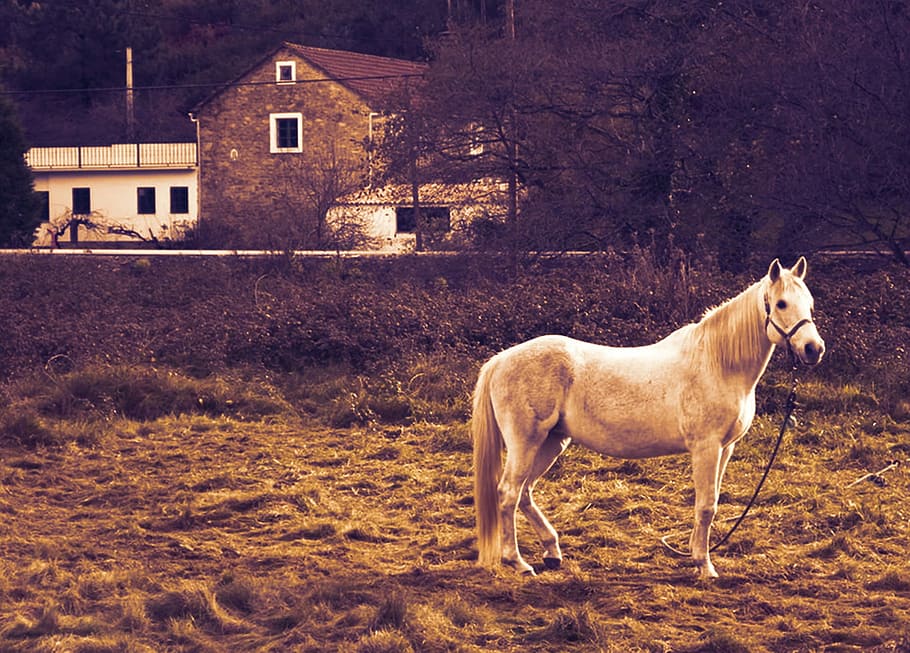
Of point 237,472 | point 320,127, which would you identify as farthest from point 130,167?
point 237,472

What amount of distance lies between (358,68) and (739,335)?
125 ft

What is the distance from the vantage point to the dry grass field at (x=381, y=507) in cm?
557

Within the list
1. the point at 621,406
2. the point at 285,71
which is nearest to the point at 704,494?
the point at 621,406

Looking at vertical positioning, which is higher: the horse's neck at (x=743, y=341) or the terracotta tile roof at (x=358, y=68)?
the terracotta tile roof at (x=358, y=68)

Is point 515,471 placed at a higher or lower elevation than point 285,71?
lower

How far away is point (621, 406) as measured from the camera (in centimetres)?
643

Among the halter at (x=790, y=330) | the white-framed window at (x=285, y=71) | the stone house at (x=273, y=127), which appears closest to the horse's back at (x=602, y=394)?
the halter at (x=790, y=330)

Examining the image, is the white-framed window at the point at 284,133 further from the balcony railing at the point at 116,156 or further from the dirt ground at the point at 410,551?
the dirt ground at the point at 410,551


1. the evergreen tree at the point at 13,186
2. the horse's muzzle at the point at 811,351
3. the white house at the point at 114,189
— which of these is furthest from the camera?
the white house at the point at 114,189

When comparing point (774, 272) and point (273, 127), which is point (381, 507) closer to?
point (774, 272)

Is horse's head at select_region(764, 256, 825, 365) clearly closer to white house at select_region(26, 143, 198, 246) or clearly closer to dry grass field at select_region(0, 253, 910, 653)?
dry grass field at select_region(0, 253, 910, 653)

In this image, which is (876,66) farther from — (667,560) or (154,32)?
(154,32)

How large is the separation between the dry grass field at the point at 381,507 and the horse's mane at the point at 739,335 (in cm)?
123

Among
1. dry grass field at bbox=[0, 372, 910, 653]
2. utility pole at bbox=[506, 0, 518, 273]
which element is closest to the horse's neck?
dry grass field at bbox=[0, 372, 910, 653]
